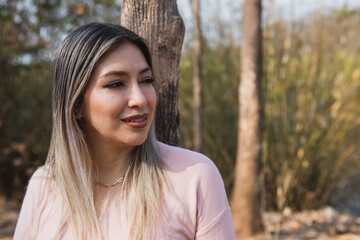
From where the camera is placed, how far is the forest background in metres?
4.41

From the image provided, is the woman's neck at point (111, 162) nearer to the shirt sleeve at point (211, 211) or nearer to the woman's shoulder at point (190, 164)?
the woman's shoulder at point (190, 164)

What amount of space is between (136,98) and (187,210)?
0.39 m

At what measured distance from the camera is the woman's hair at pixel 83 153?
138cm

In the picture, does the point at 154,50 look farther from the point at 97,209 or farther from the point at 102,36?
the point at 97,209

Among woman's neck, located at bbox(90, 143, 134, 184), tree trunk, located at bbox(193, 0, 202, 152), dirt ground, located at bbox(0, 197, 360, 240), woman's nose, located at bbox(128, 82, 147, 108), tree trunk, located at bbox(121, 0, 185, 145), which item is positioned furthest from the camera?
dirt ground, located at bbox(0, 197, 360, 240)

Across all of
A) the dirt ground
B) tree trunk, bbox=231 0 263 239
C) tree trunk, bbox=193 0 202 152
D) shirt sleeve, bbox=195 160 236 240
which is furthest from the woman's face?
the dirt ground

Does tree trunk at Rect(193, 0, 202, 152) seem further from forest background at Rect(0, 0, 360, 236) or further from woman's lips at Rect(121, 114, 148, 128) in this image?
woman's lips at Rect(121, 114, 148, 128)

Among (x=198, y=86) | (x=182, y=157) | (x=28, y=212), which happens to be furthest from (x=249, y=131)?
(x=28, y=212)

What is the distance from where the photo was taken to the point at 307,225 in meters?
4.35

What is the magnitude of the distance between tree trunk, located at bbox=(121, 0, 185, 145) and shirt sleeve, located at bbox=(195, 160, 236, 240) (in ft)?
1.37

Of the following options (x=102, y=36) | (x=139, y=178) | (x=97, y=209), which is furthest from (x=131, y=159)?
(x=102, y=36)

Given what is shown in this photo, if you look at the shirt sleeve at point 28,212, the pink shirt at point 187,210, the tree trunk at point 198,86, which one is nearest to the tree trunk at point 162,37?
the pink shirt at point 187,210

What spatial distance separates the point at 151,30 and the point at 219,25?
10.6 ft

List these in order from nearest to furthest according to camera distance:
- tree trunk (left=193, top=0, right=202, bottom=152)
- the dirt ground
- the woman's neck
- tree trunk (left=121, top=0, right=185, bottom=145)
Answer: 1. the woman's neck
2. tree trunk (left=121, top=0, right=185, bottom=145)
3. tree trunk (left=193, top=0, right=202, bottom=152)
4. the dirt ground
